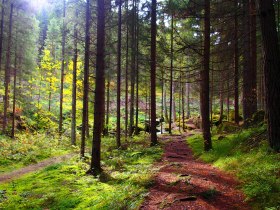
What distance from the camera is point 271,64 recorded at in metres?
8.54

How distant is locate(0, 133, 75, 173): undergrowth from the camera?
637 inches

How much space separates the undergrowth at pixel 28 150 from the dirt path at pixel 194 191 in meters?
10.0

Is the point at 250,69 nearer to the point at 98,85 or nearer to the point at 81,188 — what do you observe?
the point at 98,85

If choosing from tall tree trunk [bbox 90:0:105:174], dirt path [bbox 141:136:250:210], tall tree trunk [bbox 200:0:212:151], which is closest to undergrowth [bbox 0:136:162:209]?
dirt path [bbox 141:136:250:210]

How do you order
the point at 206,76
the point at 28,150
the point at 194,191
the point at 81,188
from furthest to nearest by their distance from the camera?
the point at 28,150
the point at 206,76
the point at 81,188
the point at 194,191

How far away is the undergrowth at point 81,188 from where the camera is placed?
7.75 meters

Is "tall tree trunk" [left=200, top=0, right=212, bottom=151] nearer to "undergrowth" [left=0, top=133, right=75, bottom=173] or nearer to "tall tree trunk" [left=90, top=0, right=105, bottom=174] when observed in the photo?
"tall tree trunk" [left=90, top=0, right=105, bottom=174]

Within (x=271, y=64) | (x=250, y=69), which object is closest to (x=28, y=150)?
(x=250, y=69)

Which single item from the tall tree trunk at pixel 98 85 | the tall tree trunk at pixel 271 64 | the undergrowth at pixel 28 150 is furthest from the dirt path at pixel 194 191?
the undergrowth at pixel 28 150

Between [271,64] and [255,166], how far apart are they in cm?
323

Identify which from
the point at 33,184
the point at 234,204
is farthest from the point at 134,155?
the point at 234,204

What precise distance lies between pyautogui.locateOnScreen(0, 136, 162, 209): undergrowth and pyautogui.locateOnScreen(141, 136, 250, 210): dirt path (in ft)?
1.38

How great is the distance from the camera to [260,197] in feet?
20.7

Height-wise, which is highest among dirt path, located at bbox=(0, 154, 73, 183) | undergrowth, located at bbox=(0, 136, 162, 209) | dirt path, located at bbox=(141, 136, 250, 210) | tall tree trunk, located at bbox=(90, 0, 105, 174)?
tall tree trunk, located at bbox=(90, 0, 105, 174)
